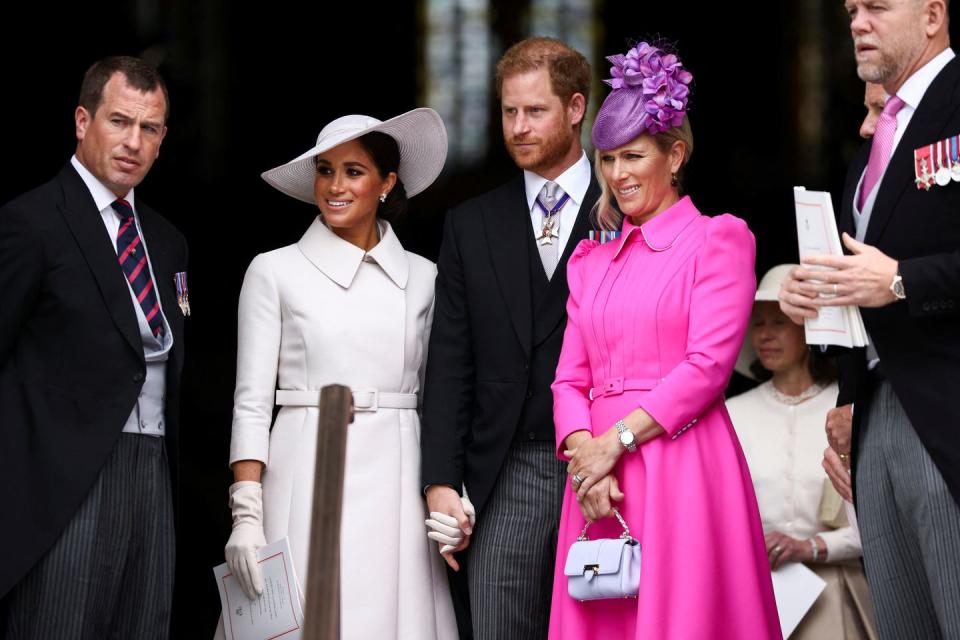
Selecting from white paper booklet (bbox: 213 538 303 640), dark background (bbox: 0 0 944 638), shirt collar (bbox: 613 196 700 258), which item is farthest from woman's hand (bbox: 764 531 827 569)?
dark background (bbox: 0 0 944 638)

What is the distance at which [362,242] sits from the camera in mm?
4344

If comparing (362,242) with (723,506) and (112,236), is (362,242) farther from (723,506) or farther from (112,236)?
(723,506)

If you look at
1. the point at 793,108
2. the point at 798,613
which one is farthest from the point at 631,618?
the point at 793,108

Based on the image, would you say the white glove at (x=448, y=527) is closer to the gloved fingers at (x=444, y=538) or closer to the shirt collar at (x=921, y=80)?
the gloved fingers at (x=444, y=538)

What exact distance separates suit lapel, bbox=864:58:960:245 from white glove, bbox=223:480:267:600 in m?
1.78

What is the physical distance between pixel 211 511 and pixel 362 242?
379 cm

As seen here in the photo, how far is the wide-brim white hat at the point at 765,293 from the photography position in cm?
520

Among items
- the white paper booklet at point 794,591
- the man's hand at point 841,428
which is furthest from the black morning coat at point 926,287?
the white paper booklet at point 794,591

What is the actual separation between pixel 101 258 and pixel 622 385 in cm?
142

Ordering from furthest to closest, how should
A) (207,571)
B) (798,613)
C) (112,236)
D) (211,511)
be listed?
(211,511)
(207,571)
(798,613)
(112,236)

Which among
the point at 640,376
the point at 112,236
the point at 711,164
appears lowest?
the point at 640,376

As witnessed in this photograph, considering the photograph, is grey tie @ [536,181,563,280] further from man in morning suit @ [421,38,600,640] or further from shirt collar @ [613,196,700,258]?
shirt collar @ [613,196,700,258]

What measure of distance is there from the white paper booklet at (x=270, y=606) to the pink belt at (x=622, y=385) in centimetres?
93

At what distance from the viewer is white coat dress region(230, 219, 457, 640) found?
13.1 ft
